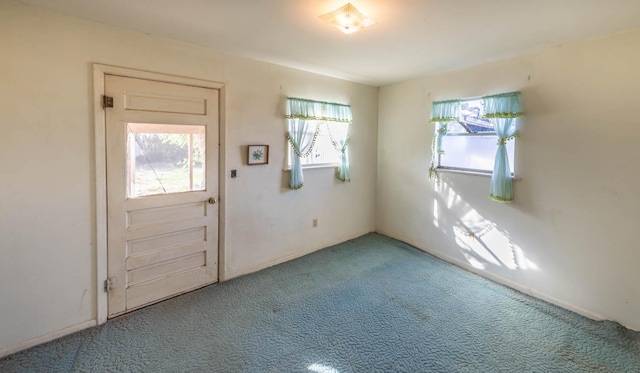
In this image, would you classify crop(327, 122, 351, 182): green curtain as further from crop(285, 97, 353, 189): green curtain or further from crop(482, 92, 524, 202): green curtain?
crop(482, 92, 524, 202): green curtain

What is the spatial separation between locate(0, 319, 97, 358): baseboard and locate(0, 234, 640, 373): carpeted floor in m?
0.05

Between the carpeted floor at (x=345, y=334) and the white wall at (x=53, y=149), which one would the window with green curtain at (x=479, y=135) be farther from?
the white wall at (x=53, y=149)

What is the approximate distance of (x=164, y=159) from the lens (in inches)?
108

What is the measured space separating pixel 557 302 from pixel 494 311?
67 centimetres

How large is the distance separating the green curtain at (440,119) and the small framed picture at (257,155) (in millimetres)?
2085

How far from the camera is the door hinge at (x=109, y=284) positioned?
2.49 m

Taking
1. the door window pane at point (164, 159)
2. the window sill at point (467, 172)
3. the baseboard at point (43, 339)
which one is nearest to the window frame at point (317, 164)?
the door window pane at point (164, 159)

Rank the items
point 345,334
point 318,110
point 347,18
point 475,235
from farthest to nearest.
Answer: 1. point 318,110
2. point 475,235
3. point 345,334
4. point 347,18

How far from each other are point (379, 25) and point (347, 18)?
→ 399mm

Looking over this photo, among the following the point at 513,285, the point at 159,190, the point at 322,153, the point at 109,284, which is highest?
the point at 322,153

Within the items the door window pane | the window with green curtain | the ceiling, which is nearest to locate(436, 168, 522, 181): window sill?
the window with green curtain

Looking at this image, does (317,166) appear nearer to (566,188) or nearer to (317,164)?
(317,164)

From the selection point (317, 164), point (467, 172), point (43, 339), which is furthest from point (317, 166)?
point (43, 339)

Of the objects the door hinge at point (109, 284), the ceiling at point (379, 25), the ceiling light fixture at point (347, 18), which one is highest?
the ceiling at point (379, 25)
